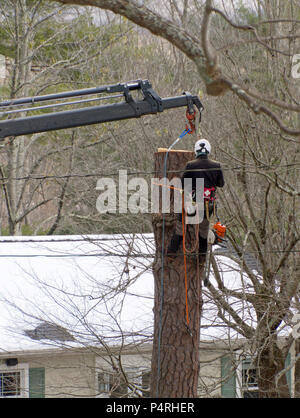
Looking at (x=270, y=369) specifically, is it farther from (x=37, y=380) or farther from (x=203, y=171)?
(x=203, y=171)

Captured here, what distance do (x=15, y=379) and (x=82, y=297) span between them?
82.2 inches

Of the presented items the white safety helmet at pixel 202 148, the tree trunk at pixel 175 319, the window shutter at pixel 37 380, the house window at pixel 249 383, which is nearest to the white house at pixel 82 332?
the window shutter at pixel 37 380

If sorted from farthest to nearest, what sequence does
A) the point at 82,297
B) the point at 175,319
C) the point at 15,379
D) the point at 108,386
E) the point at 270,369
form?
1. the point at 108,386
2. the point at 82,297
3. the point at 15,379
4. the point at 270,369
5. the point at 175,319

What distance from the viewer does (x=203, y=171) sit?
25.9 ft

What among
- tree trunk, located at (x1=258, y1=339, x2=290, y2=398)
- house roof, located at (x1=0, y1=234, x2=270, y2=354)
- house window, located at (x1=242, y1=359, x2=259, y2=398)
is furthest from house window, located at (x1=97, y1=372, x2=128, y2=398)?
tree trunk, located at (x1=258, y1=339, x2=290, y2=398)

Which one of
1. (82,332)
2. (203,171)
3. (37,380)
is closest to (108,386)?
(37,380)

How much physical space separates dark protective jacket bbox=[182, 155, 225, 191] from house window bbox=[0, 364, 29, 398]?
674 centimetres

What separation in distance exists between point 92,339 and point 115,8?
24.2ft

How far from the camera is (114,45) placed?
1928 centimetres

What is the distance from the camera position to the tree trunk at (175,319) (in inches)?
308

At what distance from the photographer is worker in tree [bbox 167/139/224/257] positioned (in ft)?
25.5

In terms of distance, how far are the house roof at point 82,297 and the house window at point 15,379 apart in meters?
0.61

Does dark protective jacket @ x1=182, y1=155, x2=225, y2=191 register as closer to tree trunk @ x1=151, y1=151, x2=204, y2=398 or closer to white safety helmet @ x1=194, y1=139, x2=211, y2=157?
white safety helmet @ x1=194, y1=139, x2=211, y2=157
